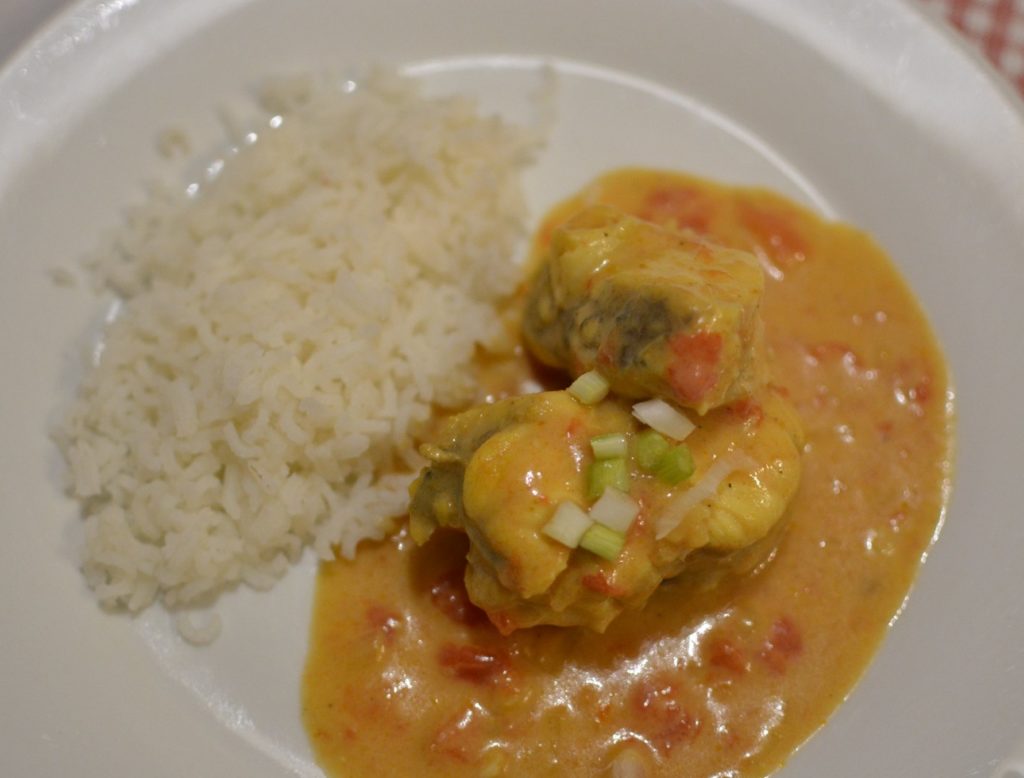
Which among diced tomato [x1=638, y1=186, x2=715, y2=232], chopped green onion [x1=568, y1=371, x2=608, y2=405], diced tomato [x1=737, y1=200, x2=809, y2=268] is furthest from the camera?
diced tomato [x1=638, y1=186, x2=715, y2=232]

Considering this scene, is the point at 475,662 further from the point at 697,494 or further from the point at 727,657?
the point at 697,494

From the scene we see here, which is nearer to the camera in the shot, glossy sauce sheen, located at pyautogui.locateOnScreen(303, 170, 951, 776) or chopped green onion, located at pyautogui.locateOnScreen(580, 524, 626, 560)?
chopped green onion, located at pyautogui.locateOnScreen(580, 524, 626, 560)

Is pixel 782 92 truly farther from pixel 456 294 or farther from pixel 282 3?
pixel 282 3

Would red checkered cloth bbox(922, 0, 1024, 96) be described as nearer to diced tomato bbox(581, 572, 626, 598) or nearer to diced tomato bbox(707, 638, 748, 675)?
diced tomato bbox(707, 638, 748, 675)

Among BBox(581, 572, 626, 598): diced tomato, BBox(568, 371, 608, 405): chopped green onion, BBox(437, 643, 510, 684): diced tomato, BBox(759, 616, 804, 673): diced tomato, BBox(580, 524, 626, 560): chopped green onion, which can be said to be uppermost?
BBox(568, 371, 608, 405): chopped green onion

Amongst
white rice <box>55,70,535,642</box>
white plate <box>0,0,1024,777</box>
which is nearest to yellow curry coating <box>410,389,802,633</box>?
white rice <box>55,70,535,642</box>
